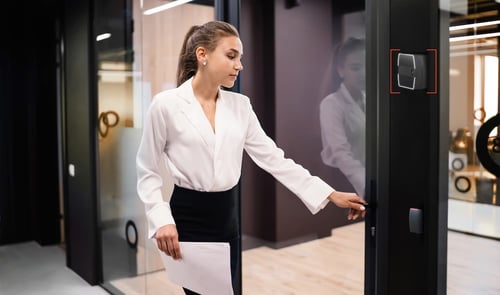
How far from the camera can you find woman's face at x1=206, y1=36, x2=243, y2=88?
1.65 meters

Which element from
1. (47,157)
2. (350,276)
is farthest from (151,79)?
(47,157)

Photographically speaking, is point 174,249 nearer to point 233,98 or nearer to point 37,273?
point 233,98

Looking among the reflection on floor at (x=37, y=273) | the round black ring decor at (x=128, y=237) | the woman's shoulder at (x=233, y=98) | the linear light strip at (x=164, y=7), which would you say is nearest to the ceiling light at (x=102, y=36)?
the linear light strip at (x=164, y=7)

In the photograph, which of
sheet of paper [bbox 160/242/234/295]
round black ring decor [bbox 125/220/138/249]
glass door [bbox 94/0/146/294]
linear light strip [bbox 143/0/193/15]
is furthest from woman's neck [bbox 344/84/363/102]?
round black ring decor [bbox 125/220/138/249]

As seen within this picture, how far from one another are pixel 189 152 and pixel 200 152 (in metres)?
0.03

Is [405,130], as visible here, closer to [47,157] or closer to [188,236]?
[188,236]

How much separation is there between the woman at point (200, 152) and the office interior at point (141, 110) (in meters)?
0.20

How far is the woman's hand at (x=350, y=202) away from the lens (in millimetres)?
1631

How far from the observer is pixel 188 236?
1713 millimetres

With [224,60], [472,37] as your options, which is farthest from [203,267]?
[472,37]

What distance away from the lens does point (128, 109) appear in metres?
3.19

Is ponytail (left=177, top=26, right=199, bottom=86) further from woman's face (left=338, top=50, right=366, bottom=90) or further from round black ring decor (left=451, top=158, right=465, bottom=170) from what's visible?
round black ring decor (left=451, top=158, right=465, bottom=170)

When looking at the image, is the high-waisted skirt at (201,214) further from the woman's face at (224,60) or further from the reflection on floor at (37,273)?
the reflection on floor at (37,273)

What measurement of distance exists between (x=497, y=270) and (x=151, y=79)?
6.95 feet
